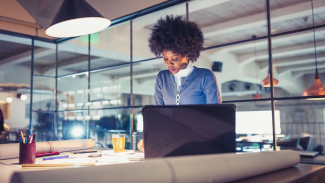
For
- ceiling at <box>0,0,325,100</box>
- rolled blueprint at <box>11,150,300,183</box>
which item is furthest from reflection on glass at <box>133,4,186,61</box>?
rolled blueprint at <box>11,150,300,183</box>

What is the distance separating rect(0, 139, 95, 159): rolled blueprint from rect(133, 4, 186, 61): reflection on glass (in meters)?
2.30

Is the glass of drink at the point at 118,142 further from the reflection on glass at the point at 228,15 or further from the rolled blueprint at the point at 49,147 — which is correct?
the reflection on glass at the point at 228,15

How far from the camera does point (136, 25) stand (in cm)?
423

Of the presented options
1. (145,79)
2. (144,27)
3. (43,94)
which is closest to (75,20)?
(144,27)

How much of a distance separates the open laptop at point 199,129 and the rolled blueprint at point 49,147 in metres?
0.97

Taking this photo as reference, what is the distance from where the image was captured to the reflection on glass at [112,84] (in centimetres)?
1077

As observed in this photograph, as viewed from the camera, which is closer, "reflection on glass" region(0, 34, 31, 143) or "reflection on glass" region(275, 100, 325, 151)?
"reflection on glass" region(0, 34, 31, 143)

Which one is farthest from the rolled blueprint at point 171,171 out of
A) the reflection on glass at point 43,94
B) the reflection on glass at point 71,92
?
the reflection on glass at point 43,94

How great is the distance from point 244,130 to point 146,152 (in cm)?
1114

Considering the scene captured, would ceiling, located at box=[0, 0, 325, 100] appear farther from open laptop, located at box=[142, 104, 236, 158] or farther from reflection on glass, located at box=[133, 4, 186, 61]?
open laptop, located at box=[142, 104, 236, 158]

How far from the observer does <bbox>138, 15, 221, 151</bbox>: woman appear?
51.5 inches

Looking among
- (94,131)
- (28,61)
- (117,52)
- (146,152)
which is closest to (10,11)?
(117,52)

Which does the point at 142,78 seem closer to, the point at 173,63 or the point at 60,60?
the point at 60,60

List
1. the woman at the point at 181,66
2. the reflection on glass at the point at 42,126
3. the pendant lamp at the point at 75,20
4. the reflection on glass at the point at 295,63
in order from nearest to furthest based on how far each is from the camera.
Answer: the woman at the point at 181,66, the pendant lamp at the point at 75,20, the reflection on glass at the point at 42,126, the reflection on glass at the point at 295,63
